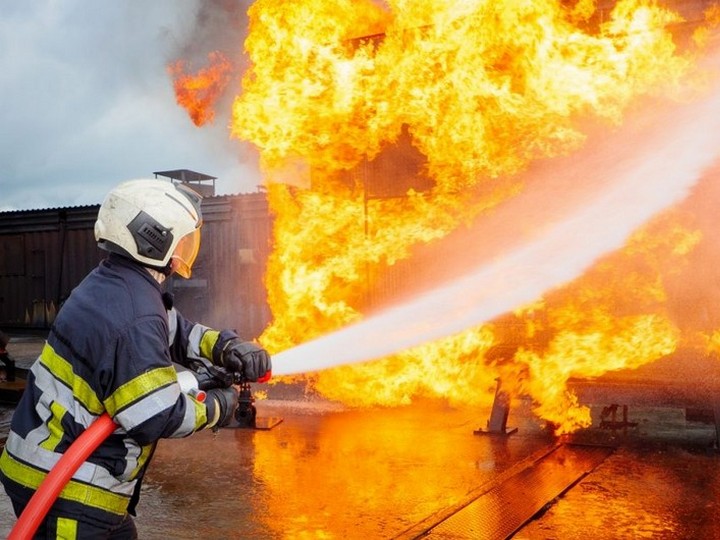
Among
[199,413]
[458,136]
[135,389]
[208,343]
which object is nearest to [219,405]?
[199,413]

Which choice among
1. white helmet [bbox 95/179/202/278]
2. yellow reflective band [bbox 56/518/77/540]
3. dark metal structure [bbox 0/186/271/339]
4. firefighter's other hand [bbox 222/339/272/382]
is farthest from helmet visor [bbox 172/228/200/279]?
dark metal structure [bbox 0/186/271/339]

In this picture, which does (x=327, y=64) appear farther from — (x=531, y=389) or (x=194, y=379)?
(x=194, y=379)

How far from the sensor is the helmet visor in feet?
10.2

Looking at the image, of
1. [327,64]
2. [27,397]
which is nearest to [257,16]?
[327,64]

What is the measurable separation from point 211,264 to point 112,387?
46.1ft

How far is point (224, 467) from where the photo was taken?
6664 mm

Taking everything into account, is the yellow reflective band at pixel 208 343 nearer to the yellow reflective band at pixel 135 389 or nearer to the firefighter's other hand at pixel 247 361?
the firefighter's other hand at pixel 247 361

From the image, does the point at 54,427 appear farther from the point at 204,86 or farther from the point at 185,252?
the point at 204,86

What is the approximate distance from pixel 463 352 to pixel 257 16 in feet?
16.5

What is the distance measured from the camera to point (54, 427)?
2.71 metres

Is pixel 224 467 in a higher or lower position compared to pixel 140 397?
lower

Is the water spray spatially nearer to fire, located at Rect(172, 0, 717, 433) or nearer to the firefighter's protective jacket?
fire, located at Rect(172, 0, 717, 433)

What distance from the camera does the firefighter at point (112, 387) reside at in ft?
8.65

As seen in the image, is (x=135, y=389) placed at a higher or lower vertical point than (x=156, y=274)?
lower
